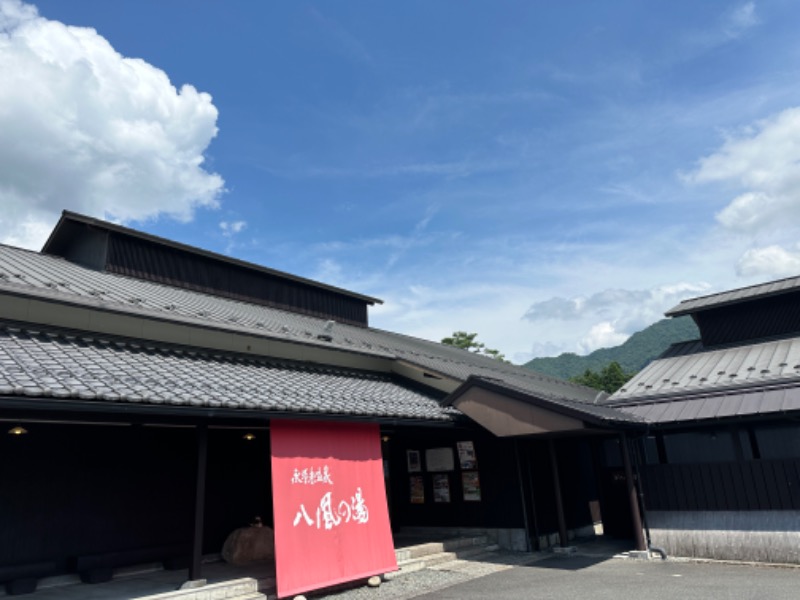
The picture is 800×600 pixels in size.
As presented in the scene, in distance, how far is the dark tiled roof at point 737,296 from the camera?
13664 millimetres

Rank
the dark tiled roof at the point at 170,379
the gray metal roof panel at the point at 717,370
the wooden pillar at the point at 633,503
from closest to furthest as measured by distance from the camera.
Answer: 1. the dark tiled roof at the point at 170,379
2. the wooden pillar at the point at 633,503
3. the gray metal roof panel at the point at 717,370

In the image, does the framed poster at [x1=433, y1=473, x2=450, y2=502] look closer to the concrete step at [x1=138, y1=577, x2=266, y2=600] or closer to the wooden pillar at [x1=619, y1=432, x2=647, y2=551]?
the wooden pillar at [x1=619, y1=432, x2=647, y2=551]

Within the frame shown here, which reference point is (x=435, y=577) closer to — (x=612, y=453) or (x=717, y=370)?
(x=612, y=453)

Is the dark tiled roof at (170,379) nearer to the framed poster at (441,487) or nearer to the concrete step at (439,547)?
the framed poster at (441,487)

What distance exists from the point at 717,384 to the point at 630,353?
3290 inches

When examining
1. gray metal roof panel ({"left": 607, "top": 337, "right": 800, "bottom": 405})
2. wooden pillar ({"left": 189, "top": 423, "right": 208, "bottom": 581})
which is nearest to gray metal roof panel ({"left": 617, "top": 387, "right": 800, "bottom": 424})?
gray metal roof panel ({"left": 607, "top": 337, "right": 800, "bottom": 405})

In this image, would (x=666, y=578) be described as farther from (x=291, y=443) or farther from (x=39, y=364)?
(x=39, y=364)

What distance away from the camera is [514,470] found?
12070 millimetres

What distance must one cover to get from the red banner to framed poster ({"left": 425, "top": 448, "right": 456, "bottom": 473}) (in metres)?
3.81

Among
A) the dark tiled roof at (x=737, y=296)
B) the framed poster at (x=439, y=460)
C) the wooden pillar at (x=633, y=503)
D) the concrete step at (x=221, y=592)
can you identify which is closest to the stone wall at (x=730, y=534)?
the wooden pillar at (x=633, y=503)

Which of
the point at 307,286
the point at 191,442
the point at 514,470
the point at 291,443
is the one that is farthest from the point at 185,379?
the point at 307,286

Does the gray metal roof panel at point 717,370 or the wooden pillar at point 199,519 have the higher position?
the gray metal roof panel at point 717,370

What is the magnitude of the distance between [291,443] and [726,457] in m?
8.72

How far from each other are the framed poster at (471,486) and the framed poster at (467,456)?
0.14 meters
